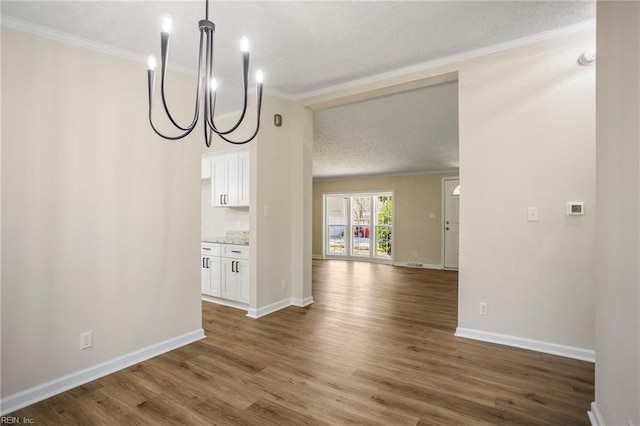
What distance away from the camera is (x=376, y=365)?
2.57m

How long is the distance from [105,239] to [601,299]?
326 centimetres

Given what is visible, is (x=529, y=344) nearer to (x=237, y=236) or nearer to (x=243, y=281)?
(x=243, y=281)

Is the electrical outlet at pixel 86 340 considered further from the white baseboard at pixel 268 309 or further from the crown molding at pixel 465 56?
the crown molding at pixel 465 56

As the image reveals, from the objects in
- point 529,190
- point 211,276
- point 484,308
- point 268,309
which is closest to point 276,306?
point 268,309

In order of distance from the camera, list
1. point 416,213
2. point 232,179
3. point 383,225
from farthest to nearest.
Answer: point 383,225, point 416,213, point 232,179

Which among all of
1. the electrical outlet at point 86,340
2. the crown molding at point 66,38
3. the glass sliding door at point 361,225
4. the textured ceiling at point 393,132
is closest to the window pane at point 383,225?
the glass sliding door at point 361,225

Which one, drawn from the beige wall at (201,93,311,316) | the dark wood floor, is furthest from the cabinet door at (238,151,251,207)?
the dark wood floor

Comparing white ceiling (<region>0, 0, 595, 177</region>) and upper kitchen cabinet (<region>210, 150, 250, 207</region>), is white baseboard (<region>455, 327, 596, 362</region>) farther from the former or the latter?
upper kitchen cabinet (<region>210, 150, 250, 207</region>)

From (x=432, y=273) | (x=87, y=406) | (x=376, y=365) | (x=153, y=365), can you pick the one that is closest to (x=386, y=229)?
(x=432, y=273)

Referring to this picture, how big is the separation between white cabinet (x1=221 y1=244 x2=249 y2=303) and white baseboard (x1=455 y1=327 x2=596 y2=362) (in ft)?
8.19

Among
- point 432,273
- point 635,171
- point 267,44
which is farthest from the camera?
point 432,273

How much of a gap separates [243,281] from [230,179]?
1.51 metres

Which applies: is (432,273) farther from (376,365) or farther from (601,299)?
(601,299)

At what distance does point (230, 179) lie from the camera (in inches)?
185
